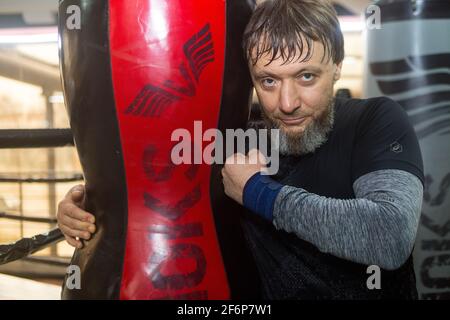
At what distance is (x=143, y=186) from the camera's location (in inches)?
31.0

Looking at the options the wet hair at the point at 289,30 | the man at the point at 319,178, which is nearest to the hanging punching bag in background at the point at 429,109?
the man at the point at 319,178

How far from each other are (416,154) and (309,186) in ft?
0.66

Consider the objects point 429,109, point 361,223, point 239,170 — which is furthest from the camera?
point 429,109

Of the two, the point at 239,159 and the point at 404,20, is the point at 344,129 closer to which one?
the point at 239,159

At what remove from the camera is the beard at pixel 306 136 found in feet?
2.88

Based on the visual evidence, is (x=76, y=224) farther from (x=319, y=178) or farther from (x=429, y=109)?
(x=429, y=109)

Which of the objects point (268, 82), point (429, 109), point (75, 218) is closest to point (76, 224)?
point (75, 218)

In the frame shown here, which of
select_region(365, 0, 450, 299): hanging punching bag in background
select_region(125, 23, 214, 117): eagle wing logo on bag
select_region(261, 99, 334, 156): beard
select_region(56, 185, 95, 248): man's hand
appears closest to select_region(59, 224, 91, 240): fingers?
select_region(56, 185, 95, 248): man's hand

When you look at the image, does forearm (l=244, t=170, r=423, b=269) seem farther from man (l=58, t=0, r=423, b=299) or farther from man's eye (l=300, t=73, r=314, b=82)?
man's eye (l=300, t=73, r=314, b=82)

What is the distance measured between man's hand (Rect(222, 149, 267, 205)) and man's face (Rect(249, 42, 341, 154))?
84mm

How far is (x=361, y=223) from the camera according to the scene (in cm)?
71

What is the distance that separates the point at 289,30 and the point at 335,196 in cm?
31

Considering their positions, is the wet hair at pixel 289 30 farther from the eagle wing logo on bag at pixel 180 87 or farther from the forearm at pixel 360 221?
the forearm at pixel 360 221
